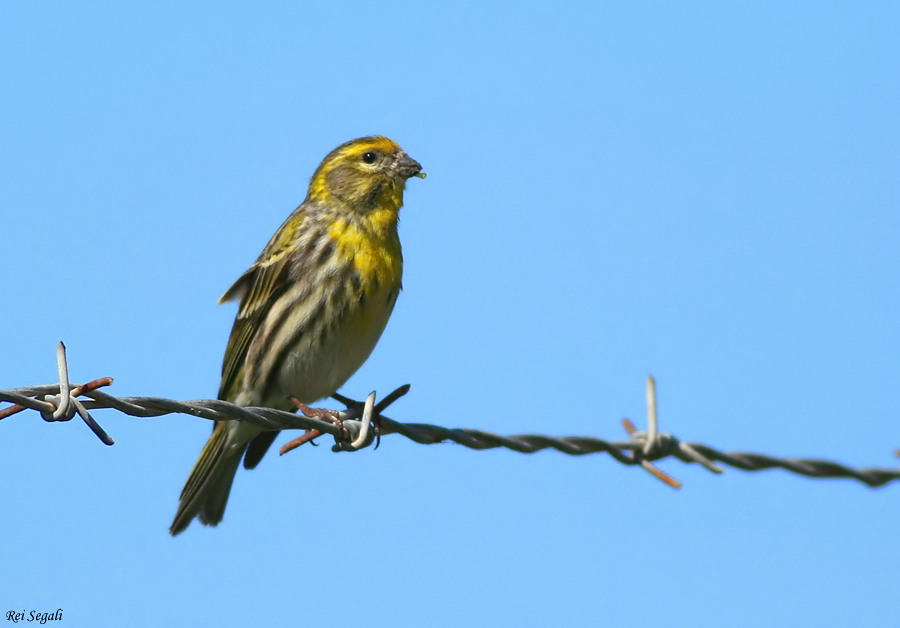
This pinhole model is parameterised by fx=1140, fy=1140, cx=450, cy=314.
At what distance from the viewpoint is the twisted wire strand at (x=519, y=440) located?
3.27 meters

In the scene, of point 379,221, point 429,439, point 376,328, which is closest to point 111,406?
point 429,439

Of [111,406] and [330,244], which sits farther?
[330,244]

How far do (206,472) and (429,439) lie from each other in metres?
2.80

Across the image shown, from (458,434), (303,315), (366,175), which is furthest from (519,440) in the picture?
(366,175)

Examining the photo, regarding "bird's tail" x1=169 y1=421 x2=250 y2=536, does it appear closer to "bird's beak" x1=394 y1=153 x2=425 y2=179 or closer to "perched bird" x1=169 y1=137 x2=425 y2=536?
"perched bird" x1=169 y1=137 x2=425 y2=536

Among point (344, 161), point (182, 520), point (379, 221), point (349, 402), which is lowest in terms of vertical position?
point (182, 520)

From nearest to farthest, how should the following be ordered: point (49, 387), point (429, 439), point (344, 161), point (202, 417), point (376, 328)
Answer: point (49, 387)
point (202, 417)
point (429, 439)
point (376, 328)
point (344, 161)

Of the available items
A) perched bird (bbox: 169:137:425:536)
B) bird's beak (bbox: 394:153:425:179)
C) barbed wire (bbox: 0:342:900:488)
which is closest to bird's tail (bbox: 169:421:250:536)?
perched bird (bbox: 169:137:425:536)

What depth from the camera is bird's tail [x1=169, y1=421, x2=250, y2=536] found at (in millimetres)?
6391

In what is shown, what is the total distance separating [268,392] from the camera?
6301 millimetres

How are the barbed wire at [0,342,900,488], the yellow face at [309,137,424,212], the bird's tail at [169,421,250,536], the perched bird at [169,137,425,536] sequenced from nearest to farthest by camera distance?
the barbed wire at [0,342,900,488] < the perched bird at [169,137,425,536] < the bird's tail at [169,421,250,536] < the yellow face at [309,137,424,212]

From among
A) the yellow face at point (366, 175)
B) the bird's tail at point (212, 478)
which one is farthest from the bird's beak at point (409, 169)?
the bird's tail at point (212, 478)

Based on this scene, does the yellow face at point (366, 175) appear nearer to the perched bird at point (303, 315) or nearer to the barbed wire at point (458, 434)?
the perched bird at point (303, 315)

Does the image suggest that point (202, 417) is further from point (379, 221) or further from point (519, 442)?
point (379, 221)
